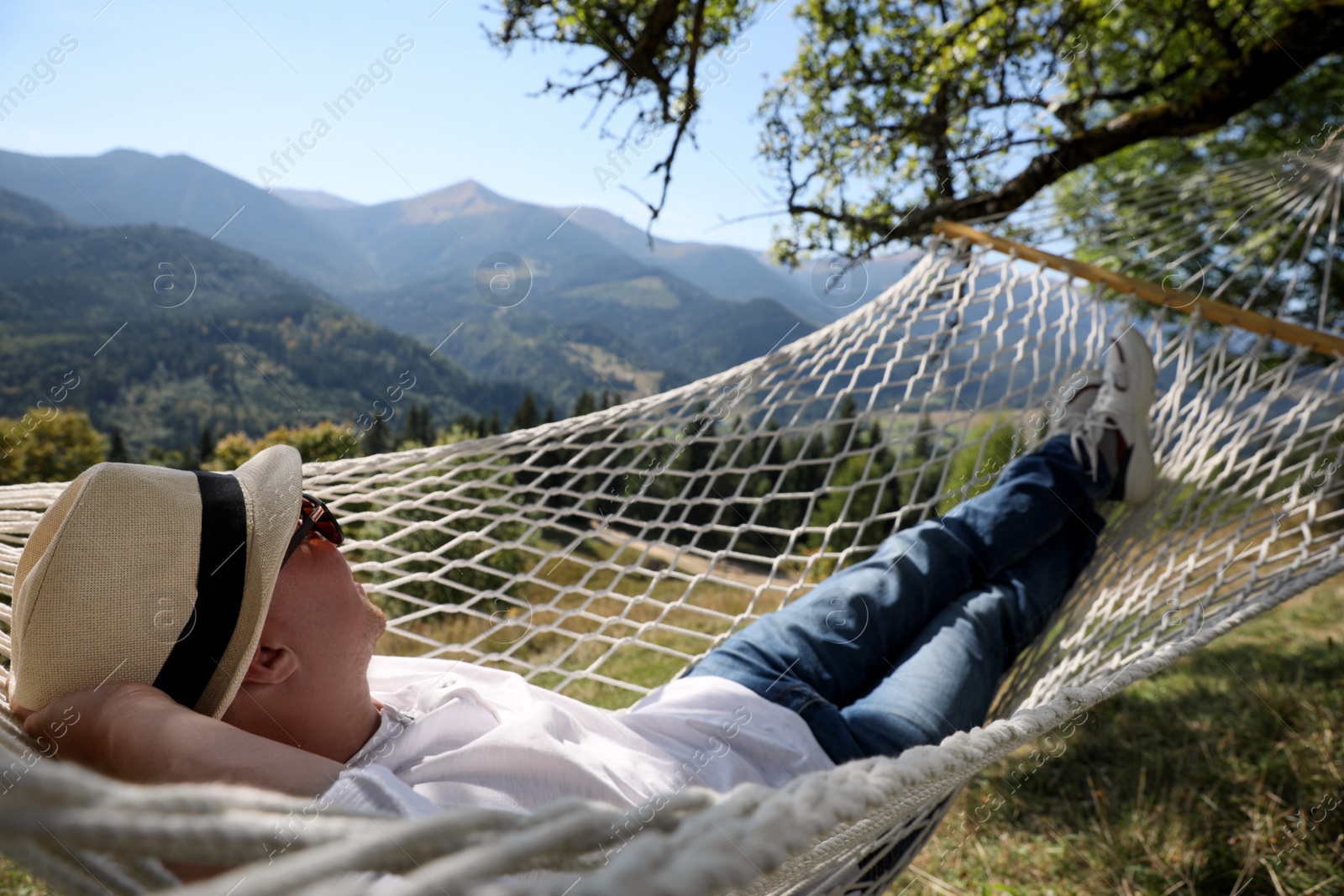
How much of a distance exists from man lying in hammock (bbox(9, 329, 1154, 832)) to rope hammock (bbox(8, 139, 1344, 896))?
8 centimetres

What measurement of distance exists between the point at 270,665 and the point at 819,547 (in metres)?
1.16

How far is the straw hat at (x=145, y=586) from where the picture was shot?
578 millimetres

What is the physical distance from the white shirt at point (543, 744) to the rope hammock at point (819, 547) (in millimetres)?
105

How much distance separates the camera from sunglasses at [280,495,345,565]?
739 mm

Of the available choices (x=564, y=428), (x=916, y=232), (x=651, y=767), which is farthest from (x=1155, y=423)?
(x=651, y=767)

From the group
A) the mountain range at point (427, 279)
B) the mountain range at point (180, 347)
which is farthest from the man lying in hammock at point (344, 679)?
the mountain range at point (180, 347)

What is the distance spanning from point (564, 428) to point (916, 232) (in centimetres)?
171

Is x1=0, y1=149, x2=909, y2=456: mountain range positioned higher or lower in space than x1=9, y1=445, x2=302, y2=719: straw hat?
higher

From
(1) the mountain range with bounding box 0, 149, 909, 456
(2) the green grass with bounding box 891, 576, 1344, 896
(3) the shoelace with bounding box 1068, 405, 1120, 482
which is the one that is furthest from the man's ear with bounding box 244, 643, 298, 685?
(1) the mountain range with bounding box 0, 149, 909, 456

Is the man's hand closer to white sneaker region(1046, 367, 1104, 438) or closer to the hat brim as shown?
the hat brim

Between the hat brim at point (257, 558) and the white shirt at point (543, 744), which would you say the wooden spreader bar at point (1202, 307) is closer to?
the white shirt at point (543, 744)

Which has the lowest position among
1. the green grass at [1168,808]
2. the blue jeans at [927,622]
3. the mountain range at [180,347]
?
the green grass at [1168,808]

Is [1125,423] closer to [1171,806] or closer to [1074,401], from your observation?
[1074,401]

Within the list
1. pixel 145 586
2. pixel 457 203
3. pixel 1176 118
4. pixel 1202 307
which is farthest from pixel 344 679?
pixel 457 203
